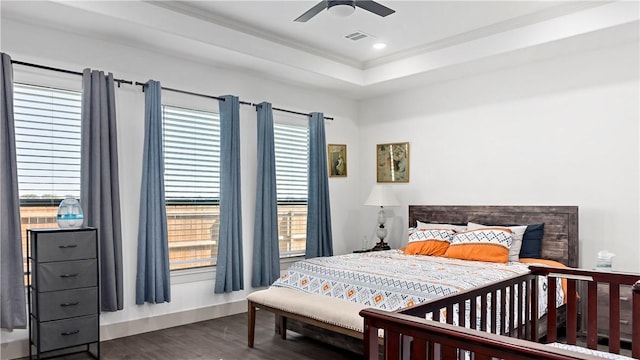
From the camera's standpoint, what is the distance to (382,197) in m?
5.72

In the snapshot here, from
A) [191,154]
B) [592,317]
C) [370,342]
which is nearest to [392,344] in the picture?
[370,342]

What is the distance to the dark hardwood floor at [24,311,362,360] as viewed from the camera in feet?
12.0

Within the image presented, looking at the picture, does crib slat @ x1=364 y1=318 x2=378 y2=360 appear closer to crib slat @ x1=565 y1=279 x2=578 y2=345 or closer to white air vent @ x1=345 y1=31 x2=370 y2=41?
crib slat @ x1=565 y1=279 x2=578 y2=345

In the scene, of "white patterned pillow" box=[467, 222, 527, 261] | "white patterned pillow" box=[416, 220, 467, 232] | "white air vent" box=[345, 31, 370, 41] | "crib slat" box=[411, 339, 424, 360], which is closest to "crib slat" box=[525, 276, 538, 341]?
"crib slat" box=[411, 339, 424, 360]

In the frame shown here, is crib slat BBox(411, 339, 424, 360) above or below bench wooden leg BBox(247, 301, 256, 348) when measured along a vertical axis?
above

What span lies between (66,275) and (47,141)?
1.13 m

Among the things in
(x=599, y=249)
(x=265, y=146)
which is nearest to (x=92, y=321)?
(x=265, y=146)

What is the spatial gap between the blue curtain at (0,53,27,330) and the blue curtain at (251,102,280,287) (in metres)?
2.20

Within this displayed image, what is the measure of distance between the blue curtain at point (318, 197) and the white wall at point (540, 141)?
3.00 feet

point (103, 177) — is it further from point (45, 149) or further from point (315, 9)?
point (315, 9)

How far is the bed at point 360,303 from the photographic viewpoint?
3299 mm

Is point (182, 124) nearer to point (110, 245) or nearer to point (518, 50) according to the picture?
point (110, 245)

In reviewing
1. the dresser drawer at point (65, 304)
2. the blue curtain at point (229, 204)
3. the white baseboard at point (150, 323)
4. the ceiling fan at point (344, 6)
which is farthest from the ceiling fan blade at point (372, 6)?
the white baseboard at point (150, 323)

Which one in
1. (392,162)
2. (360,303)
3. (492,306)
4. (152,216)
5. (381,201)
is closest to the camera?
(492,306)
